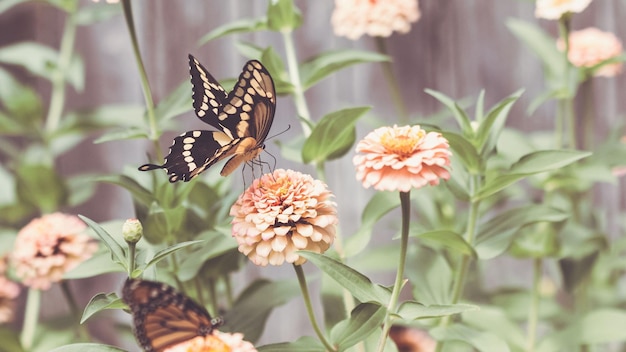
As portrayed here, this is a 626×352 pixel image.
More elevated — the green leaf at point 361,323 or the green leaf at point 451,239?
the green leaf at point 451,239

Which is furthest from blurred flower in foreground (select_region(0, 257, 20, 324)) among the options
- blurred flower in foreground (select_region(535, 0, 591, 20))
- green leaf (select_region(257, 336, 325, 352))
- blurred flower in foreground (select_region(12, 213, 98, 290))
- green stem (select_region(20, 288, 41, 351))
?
blurred flower in foreground (select_region(535, 0, 591, 20))

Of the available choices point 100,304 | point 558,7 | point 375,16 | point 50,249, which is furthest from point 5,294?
point 558,7

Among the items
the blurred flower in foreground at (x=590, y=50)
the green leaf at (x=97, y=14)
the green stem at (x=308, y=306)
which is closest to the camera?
A: the green stem at (x=308, y=306)

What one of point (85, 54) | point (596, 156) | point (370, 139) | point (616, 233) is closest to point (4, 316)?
point (85, 54)

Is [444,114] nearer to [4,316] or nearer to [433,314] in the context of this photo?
[433,314]

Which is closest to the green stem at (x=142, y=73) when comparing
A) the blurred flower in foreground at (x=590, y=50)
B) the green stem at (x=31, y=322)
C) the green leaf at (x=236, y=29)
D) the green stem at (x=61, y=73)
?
the green leaf at (x=236, y=29)

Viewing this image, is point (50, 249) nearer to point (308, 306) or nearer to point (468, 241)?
point (308, 306)

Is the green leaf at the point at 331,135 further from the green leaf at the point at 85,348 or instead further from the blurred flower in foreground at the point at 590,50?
the blurred flower in foreground at the point at 590,50
